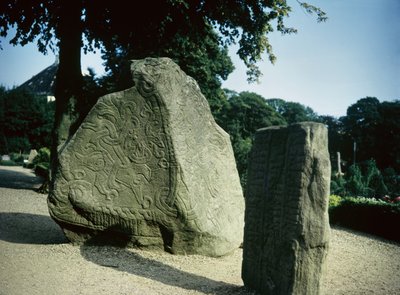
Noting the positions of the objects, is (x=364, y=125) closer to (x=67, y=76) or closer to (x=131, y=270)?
(x=67, y=76)

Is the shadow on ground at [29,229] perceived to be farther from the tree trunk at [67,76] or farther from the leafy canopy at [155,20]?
the leafy canopy at [155,20]

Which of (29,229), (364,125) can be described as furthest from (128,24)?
(364,125)

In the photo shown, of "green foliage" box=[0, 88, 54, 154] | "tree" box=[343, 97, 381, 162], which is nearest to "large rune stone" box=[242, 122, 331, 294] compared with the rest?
"green foliage" box=[0, 88, 54, 154]

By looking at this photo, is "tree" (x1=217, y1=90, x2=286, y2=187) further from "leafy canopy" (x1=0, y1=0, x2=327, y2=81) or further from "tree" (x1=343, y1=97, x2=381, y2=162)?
"leafy canopy" (x1=0, y1=0, x2=327, y2=81)

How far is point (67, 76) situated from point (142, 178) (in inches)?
286

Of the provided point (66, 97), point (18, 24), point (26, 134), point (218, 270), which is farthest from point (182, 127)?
point (26, 134)

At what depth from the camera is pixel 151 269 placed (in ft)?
15.1

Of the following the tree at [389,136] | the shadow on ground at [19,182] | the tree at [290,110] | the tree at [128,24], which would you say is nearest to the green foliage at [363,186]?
the tree at [128,24]

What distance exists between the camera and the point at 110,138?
5406 mm

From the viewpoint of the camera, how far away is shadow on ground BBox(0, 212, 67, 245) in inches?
234

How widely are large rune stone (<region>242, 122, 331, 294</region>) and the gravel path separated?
548 mm

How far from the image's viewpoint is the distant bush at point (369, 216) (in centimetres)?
852

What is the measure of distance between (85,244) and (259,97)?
3697cm

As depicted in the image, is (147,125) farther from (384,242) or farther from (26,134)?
(26,134)
